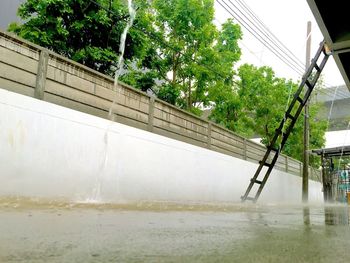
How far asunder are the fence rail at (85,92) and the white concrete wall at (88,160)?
271 mm

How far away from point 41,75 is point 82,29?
353 cm

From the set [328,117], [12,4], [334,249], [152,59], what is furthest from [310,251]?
[328,117]

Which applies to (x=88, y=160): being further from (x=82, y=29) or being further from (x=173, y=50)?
(x=173, y=50)

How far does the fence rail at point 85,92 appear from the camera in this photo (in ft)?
14.8

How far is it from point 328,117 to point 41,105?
1779 cm

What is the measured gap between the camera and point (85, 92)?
5.61 meters

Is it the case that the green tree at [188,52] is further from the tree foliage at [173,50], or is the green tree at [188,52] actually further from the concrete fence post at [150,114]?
the concrete fence post at [150,114]

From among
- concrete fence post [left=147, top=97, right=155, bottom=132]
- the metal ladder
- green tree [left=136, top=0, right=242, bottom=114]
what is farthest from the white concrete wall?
green tree [left=136, top=0, right=242, bottom=114]

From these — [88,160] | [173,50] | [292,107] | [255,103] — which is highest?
[173,50]

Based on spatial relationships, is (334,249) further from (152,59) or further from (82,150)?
(152,59)

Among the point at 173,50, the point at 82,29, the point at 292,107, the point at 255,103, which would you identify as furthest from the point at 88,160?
the point at 255,103

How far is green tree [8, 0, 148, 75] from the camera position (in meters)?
7.36

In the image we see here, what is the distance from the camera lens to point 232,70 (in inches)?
431

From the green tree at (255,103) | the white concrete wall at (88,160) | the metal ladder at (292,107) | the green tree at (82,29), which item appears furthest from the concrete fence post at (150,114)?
the green tree at (255,103)
